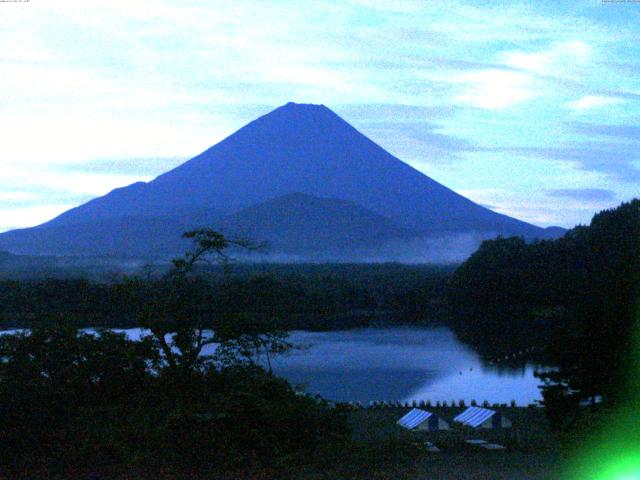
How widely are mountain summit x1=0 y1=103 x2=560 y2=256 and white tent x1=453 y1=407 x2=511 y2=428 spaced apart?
287 feet

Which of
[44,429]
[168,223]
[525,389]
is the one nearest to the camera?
[44,429]

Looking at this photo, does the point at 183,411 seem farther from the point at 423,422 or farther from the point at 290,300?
the point at 290,300

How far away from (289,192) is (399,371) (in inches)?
3700

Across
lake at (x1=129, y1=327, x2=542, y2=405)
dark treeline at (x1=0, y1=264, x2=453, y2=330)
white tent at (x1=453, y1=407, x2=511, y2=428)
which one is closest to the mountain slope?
dark treeline at (x1=0, y1=264, x2=453, y2=330)

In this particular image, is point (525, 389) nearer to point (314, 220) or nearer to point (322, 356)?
point (322, 356)

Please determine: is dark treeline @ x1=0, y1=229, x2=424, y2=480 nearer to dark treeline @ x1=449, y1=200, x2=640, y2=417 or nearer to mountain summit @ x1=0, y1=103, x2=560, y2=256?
dark treeline @ x1=449, y1=200, x2=640, y2=417

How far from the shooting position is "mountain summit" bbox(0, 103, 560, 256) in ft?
341

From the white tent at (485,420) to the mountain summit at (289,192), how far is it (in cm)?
8761

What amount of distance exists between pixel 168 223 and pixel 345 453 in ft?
318

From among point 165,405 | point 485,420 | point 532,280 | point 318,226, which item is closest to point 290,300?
point 532,280

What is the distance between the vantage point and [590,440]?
449 centimetres

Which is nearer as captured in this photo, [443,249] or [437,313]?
[437,313]

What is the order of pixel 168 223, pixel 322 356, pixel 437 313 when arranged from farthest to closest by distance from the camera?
pixel 168 223 < pixel 437 313 < pixel 322 356

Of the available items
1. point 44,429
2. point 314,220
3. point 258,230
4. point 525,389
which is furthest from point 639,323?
point 314,220
